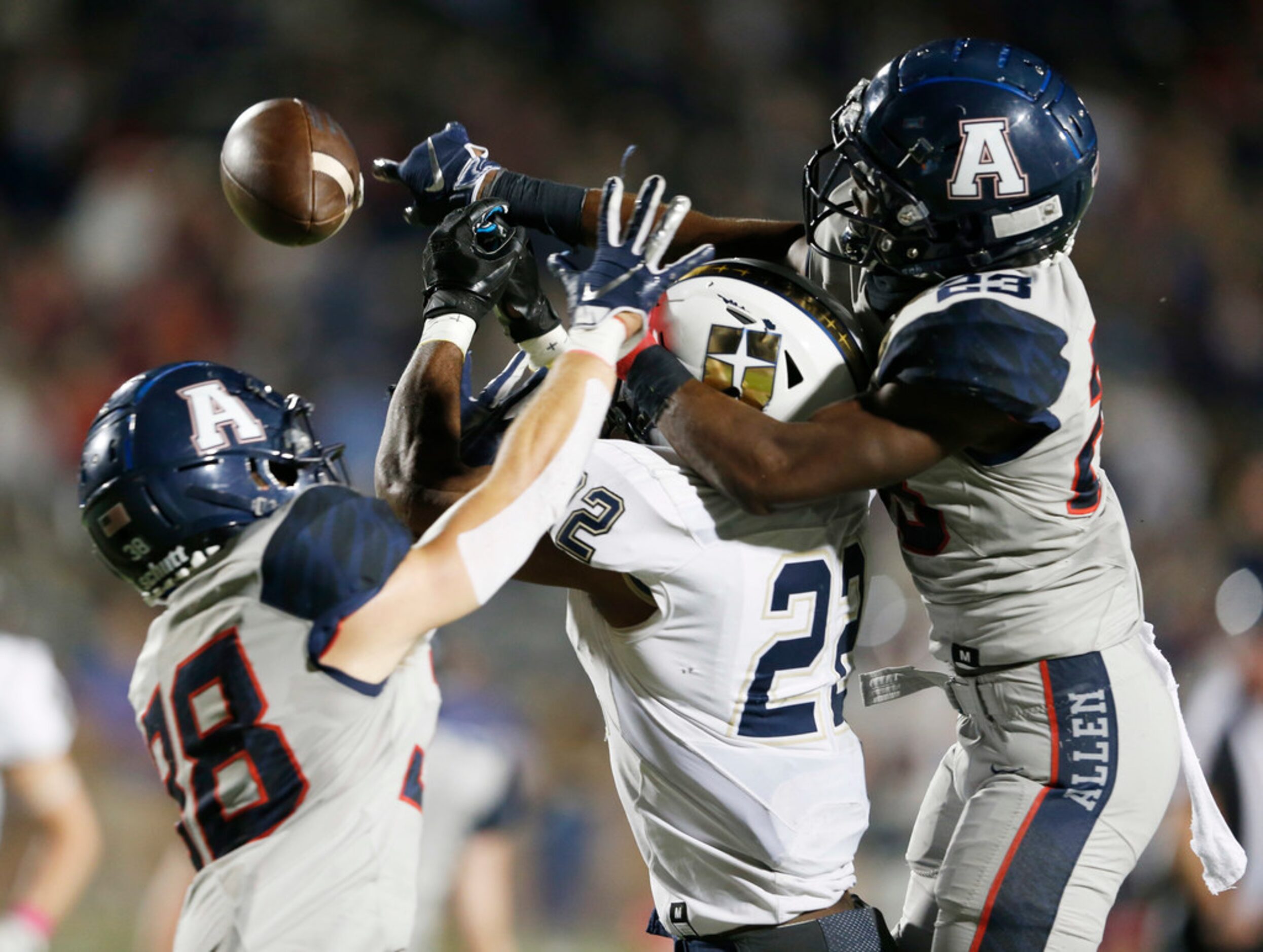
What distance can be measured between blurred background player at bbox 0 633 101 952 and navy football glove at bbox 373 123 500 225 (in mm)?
2822

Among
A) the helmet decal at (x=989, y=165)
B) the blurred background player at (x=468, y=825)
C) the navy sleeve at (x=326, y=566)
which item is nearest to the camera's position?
the navy sleeve at (x=326, y=566)

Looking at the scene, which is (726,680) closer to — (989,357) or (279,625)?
(989,357)

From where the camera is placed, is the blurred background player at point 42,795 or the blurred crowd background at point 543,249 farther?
the blurred crowd background at point 543,249

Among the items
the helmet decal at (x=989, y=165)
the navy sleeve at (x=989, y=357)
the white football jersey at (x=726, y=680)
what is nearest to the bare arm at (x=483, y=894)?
the white football jersey at (x=726, y=680)

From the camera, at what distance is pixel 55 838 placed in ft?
15.6

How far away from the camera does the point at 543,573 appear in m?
2.45

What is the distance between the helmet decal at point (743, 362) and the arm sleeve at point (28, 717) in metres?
3.40

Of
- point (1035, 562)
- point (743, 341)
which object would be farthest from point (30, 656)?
point (1035, 562)

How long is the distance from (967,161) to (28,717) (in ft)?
13.0

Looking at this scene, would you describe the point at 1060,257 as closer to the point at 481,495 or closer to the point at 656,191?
the point at 656,191

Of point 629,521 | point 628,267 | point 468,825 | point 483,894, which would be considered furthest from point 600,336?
point 483,894

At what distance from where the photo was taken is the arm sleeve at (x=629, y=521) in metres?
A: 2.34

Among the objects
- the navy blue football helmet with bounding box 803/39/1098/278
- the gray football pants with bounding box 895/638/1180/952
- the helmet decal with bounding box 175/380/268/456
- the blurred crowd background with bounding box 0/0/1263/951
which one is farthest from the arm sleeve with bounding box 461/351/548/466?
the blurred crowd background with bounding box 0/0/1263/951

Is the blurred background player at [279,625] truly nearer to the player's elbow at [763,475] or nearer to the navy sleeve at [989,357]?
the player's elbow at [763,475]
